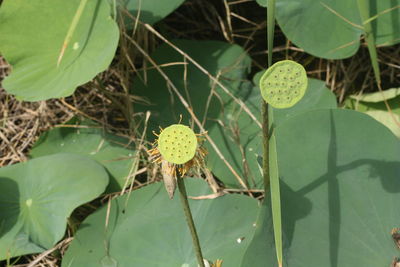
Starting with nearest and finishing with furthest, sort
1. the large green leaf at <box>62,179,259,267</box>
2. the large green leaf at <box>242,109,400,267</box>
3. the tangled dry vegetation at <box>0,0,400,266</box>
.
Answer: the large green leaf at <box>242,109,400,267</box>
the large green leaf at <box>62,179,259,267</box>
the tangled dry vegetation at <box>0,0,400,266</box>

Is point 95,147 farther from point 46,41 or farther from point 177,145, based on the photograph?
point 177,145

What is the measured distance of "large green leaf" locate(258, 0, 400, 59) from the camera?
4.71 feet

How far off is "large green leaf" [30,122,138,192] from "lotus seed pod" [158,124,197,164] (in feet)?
2.43

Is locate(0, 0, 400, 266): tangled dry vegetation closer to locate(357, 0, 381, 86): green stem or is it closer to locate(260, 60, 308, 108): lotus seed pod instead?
locate(357, 0, 381, 86): green stem

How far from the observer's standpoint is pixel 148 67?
1789 mm

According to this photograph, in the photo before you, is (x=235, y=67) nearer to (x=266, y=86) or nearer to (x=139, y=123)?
(x=139, y=123)

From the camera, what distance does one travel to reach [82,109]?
1860 mm

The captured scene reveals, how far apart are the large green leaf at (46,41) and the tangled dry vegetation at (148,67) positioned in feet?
0.52

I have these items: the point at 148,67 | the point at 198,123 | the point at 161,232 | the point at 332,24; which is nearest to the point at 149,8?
the point at 148,67

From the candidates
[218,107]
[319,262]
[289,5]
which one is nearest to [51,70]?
[218,107]

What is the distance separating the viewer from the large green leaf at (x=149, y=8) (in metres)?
1.60

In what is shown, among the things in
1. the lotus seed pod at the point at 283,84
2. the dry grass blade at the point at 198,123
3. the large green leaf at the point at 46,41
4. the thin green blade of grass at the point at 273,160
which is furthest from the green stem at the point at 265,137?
the large green leaf at the point at 46,41

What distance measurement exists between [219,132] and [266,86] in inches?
30.8

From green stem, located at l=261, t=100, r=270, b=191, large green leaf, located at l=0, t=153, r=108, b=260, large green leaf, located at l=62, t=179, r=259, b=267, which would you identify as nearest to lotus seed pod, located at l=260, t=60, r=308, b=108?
green stem, located at l=261, t=100, r=270, b=191
